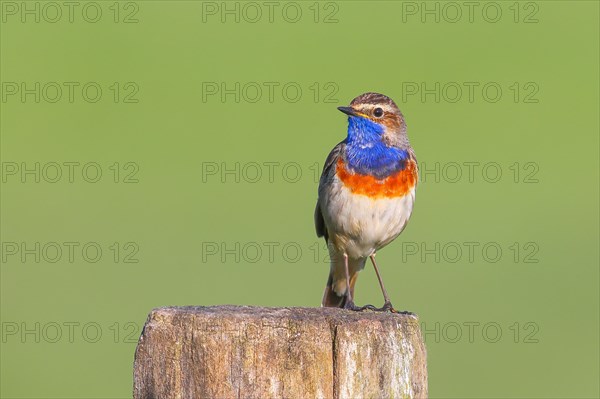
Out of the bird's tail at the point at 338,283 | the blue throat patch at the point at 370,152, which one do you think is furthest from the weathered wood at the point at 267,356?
the bird's tail at the point at 338,283

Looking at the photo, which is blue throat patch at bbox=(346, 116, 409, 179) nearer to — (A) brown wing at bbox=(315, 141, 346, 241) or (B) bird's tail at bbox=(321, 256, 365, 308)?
(A) brown wing at bbox=(315, 141, 346, 241)

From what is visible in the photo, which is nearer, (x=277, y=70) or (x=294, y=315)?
(x=294, y=315)

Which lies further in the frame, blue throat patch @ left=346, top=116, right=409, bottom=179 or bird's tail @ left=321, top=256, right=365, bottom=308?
bird's tail @ left=321, top=256, right=365, bottom=308

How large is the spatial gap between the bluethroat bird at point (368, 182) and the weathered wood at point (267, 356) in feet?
10.0

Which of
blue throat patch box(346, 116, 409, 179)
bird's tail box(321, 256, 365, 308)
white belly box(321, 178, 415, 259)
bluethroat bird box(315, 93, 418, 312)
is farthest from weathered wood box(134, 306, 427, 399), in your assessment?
bird's tail box(321, 256, 365, 308)

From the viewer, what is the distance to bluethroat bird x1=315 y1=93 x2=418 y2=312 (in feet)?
28.1

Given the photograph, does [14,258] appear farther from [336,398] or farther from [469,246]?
[336,398]

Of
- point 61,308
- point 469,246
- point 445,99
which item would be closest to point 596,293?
point 469,246

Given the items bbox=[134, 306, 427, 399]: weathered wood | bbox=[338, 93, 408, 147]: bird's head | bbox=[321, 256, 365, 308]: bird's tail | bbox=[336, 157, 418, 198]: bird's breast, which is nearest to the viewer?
bbox=[134, 306, 427, 399]: weathered wood

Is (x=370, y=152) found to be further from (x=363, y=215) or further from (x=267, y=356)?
(x=267, y=356)

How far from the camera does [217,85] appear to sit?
16.9 meters

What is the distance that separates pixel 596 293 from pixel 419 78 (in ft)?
17.0

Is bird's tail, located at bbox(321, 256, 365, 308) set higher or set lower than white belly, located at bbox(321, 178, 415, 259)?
lower

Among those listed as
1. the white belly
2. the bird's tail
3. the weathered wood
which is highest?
the white belly
